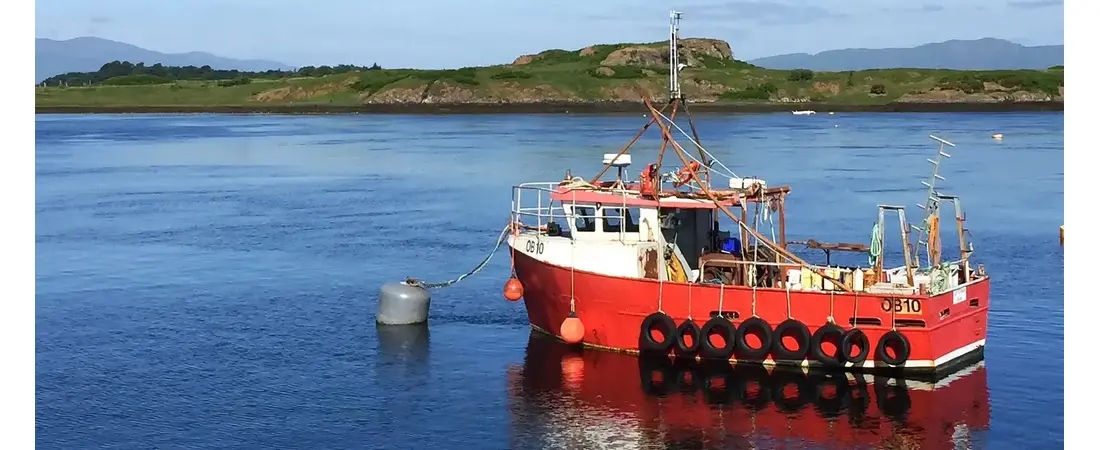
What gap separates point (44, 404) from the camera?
78.8 ft

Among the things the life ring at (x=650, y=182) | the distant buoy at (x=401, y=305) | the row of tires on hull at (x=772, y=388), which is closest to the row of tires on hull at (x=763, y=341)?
the row of tires on hull at (x=772, y=388)

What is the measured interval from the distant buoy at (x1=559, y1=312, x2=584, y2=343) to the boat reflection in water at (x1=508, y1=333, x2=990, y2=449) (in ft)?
1.67

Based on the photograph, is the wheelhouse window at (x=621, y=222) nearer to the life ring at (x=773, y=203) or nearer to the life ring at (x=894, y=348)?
the life ring at (x=773, y=203)

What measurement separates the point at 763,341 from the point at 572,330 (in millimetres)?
3911

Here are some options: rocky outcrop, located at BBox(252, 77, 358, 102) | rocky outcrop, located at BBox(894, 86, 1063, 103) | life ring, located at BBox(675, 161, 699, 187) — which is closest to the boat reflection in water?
life ring, located at BBox(675, 161, 699, 187)

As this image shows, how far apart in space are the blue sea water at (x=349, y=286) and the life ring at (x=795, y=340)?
163 centimetres

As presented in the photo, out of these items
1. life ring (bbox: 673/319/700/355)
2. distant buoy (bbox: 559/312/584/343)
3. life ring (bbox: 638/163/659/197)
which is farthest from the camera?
life ring (bbox: 638/163/659/197)

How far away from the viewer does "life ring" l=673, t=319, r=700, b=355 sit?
24906 mm

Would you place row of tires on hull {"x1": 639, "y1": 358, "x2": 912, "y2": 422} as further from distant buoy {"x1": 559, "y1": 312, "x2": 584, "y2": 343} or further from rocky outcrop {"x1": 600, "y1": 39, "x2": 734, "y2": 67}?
rocky outcrop {"x1": 600, "y1": 39, "x2": 734, "y2": 67}

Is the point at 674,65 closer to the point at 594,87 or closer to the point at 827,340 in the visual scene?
the point at 827,340

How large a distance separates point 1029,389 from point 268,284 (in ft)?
65.5

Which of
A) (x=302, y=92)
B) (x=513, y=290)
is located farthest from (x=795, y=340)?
(x=302, y=92)

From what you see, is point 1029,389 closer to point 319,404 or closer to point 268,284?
point 319,404

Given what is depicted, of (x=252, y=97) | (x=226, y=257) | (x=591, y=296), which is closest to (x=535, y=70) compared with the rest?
(x=252, y=97)
